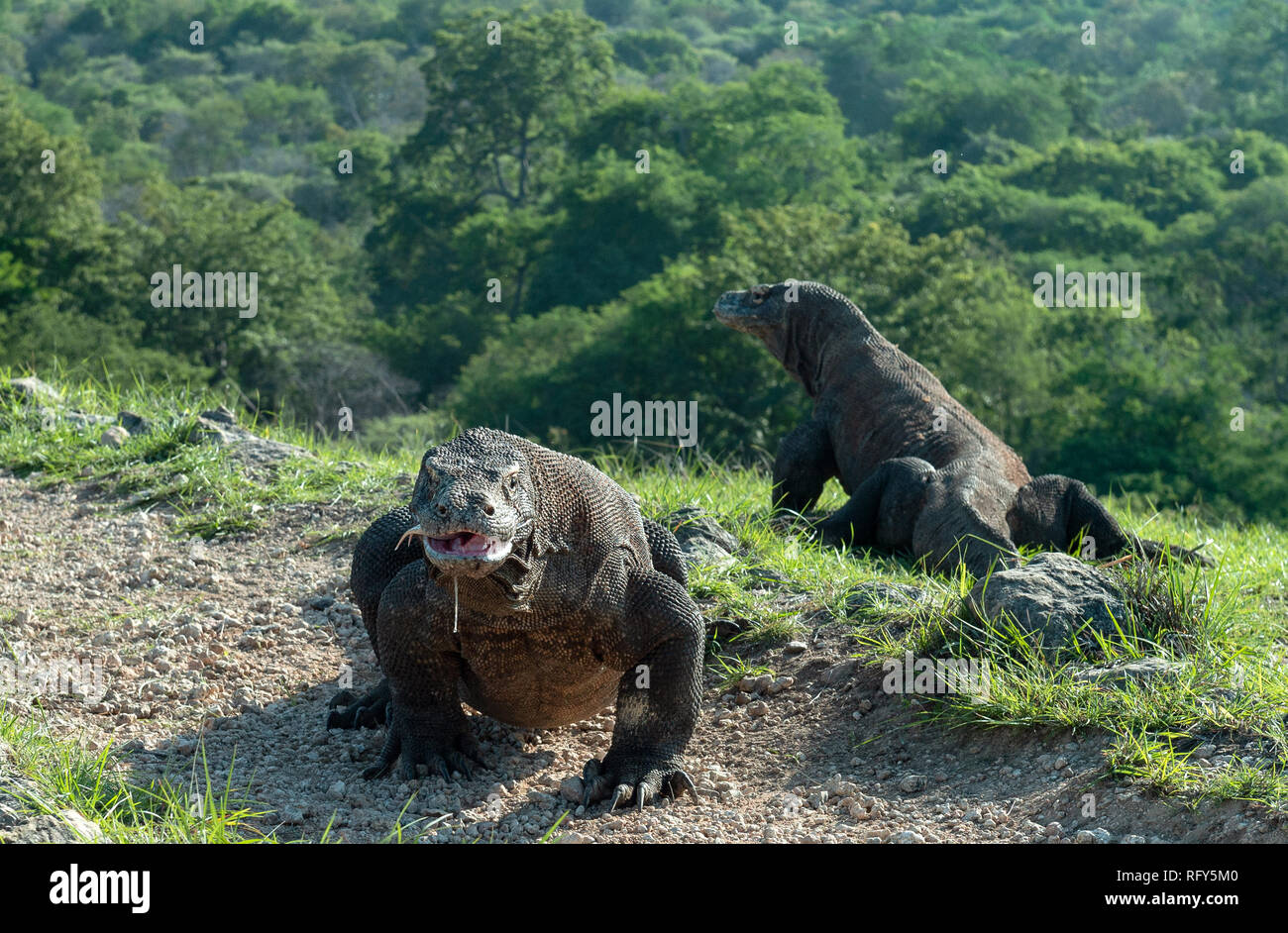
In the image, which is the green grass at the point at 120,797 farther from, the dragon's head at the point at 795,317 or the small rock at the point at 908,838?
the dragon's head at the point at 795,317

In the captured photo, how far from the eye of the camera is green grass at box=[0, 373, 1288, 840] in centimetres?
374

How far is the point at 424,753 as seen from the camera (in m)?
3.98

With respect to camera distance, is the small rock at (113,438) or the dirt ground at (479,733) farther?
the small rock at (113,438)

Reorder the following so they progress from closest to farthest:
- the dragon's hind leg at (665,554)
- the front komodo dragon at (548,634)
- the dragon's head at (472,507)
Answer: the dragon's head at (472,507) < the front komodo dragon at (548,634) < the dragon's hind leg at (665,554)

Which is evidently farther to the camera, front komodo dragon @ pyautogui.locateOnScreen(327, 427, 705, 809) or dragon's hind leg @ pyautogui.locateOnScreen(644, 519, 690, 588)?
dragon's hind leg @ pyautogui.locateOnScreen(644, 519, 690, 588)

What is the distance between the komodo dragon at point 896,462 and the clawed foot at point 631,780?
2.05 m

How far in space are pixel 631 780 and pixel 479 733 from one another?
76cm

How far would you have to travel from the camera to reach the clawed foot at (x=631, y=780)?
375cm

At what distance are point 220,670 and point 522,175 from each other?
52.3 meters

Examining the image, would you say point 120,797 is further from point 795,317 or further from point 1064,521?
point 795,317

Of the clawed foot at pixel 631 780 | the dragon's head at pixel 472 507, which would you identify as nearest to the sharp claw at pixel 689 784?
the clawed foot at pixel 631 780

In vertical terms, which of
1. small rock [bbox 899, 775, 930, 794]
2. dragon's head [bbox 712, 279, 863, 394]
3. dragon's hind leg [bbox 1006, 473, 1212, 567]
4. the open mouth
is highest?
dragon's head [bbox 712, 279, 863, 394]

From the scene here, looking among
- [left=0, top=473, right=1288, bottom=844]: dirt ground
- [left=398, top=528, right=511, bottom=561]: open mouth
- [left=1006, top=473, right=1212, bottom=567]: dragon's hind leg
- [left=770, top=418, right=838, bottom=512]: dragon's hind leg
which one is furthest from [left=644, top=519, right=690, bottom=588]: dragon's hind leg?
[left=770, top=418, right=838, bottom=512]: dragon's hind leg

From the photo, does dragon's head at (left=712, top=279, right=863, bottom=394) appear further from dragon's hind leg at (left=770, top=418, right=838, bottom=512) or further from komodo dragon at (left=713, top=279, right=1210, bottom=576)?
dragon's hind leg at (left=770, top=418, right=838, bottom=512)
